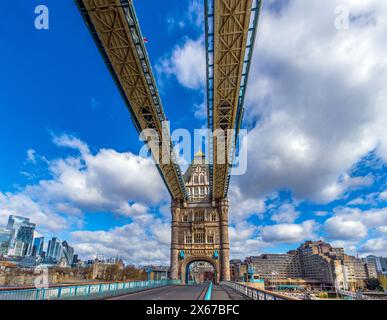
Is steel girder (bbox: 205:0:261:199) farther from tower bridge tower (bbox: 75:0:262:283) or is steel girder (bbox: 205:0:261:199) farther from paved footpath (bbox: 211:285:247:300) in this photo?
paved footpath (bbox: 211:285:247:300)

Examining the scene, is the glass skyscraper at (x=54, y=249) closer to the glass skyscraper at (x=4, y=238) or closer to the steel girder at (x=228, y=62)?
the glass skyscraper at (x=4, y=238)

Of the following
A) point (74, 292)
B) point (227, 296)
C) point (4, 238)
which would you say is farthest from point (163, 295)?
point (4, 238)

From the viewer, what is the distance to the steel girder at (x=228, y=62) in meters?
19.3

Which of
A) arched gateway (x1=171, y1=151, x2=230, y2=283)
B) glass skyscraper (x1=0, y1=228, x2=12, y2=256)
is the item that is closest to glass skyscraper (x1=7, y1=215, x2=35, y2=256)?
glass skyscraper (x1=0, y1=228, x2=12, y2=256)

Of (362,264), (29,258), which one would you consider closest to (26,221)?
(29,258)

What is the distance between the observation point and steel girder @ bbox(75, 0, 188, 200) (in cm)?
2006

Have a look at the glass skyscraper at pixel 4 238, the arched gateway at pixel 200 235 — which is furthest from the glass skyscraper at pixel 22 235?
the arched gateway at pixel 200 235

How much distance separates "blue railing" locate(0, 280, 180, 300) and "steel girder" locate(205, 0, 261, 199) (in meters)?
19.9

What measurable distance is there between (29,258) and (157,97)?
450 ft

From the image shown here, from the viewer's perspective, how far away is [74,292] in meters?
16.0

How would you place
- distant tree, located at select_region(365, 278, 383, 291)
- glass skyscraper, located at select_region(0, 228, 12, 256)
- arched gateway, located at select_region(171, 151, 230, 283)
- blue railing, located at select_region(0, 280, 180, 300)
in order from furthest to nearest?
glass skyscraper, located at select_region(0, 228, 12, 256)
distant tree, located at select_region(365, 278, 383, 291)
arched gateway, located at select_region(171, 151, 230, 283)
blue railing, located at select_region(0, 280, 180, 300)

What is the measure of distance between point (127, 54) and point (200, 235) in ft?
145

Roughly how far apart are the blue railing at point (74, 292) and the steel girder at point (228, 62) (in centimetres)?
1992
